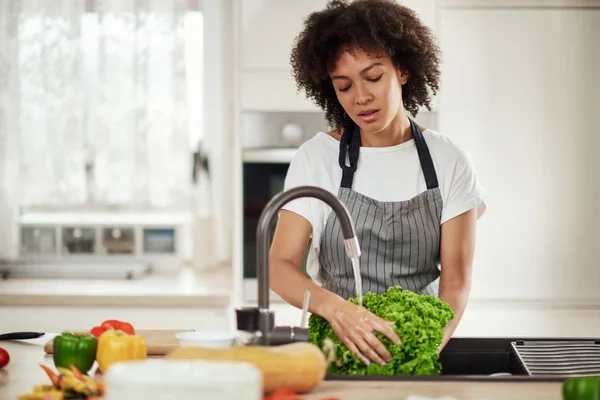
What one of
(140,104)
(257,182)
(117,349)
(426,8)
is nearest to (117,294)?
Result: (257,182)

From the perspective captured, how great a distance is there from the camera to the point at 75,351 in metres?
1.58

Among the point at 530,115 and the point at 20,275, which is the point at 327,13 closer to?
the point at 530,115

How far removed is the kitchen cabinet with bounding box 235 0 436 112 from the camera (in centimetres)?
331

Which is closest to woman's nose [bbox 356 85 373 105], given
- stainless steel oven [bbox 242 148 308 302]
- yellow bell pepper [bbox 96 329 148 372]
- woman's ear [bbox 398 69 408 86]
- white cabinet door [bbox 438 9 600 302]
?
woman's ear [bbox 398 69 408 86]

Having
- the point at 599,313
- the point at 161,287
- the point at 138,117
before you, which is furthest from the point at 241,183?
the point at 599,313

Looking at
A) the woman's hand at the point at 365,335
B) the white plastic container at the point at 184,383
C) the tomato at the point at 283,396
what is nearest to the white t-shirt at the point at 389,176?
the woman's hand at the point at 365,335

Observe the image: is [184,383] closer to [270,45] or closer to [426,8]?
[270,45]

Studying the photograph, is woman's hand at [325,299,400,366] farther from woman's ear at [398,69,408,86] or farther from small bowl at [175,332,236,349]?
woman's ear at [398,69,408,86]

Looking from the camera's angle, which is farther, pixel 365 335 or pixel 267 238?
pixel 365 335

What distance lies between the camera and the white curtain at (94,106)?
393 centimetres

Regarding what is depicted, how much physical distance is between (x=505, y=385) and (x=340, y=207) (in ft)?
1.44

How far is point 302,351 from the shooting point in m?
1.38

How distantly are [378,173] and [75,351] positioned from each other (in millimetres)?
890

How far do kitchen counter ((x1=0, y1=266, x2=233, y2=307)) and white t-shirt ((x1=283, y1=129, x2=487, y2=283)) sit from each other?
3.88 ft
